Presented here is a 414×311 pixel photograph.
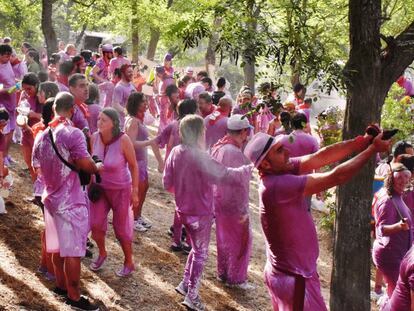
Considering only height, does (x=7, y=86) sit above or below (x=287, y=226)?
above

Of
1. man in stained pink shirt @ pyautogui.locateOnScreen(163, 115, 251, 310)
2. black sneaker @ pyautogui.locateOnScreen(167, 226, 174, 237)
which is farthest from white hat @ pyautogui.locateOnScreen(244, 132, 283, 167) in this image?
black sneaker @ pyautogui.locateOnScreen(167, 226, 174, 237)

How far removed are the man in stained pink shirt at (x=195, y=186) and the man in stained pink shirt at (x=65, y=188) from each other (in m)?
1.22

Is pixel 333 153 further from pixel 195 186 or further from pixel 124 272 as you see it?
pixel 124 272

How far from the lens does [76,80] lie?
8.18 metres

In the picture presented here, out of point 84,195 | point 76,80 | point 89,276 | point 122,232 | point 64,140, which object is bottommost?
point 89,276

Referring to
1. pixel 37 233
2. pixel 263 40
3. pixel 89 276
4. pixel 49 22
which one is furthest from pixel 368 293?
pixel 49 22

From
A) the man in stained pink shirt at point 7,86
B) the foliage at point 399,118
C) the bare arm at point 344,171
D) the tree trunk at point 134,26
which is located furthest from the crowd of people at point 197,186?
the tree trunk at point 134,26

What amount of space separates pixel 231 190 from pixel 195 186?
751mm

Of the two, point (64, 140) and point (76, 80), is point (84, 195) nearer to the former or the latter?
point (64, 140)

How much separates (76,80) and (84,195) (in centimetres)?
242

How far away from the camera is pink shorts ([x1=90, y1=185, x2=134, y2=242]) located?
23.9 ft

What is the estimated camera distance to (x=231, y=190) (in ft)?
24.9

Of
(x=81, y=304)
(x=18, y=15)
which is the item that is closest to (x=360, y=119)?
(x=81, y=304)

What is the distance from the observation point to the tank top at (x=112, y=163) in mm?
7129
